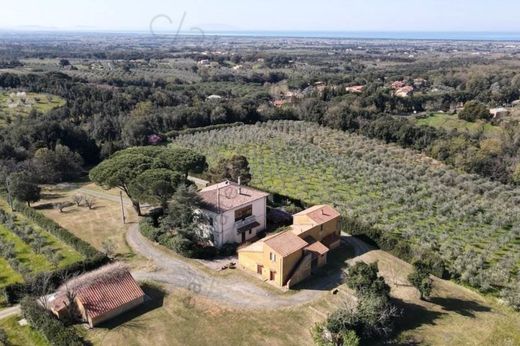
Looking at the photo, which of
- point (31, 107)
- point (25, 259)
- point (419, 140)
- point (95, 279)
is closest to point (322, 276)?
point (95, 279)

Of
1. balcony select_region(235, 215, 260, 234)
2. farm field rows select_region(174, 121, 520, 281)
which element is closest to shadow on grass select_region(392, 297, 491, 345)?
farm field rows select_region(174, 121, 520, 281)

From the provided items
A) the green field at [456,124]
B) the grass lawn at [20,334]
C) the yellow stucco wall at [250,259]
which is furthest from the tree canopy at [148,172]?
the green field at [456,124]

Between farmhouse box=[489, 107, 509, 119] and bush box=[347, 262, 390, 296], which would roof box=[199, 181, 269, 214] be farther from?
farmhouse box=[489, 107, 509, 119]

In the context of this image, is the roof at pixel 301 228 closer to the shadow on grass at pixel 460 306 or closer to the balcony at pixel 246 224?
the balcony at pixel 246 224

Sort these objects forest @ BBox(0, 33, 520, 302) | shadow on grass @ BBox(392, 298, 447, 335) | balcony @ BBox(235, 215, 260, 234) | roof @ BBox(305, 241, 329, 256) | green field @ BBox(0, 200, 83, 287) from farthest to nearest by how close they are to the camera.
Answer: forest @ BBox(0, 33, 520, 302), balcony @ BBox(235, 215, 260, 234), roof @ BBox(305, 241, 329, 256), green field @ BBox(0, 200, 83, 287), shadow on grass @ BBox(392, 298, 447, 335)

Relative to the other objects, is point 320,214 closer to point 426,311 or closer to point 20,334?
point 426,311

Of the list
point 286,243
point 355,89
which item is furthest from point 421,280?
point 355,89

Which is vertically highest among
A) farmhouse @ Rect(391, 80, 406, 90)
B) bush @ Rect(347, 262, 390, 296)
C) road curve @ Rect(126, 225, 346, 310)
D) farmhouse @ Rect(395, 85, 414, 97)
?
farmhouse @ Rect(391, 80, 406, 90)
